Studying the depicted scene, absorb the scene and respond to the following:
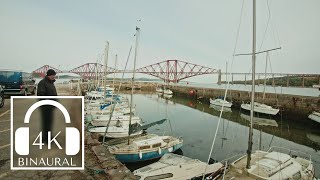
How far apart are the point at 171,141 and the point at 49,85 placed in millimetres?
10058

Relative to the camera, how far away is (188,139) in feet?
64.2

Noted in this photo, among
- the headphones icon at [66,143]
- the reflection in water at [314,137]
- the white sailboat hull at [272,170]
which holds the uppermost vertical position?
the headphones icon at [66,143]

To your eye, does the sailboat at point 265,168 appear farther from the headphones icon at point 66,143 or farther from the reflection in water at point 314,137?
the reflection in water at point 314,137

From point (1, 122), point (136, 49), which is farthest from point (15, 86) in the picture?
point (136, 49)

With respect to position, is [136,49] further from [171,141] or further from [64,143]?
[64,143]

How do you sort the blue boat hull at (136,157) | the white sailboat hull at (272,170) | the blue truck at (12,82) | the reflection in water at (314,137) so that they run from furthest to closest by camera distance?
the reflection in water at (314,137) < the blue truck at (12,82) < the blue boat hull at (136,157) < the white sailboat hull at (272,170)

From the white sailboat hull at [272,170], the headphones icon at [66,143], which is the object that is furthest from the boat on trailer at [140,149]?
the headphones icon at [66,143]

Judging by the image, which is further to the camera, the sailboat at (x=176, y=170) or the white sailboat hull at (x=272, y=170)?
the sailboat at (x=176, y=170)

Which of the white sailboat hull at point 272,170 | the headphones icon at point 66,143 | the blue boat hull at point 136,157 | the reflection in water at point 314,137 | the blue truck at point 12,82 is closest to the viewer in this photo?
the headphones icon at point 66,143

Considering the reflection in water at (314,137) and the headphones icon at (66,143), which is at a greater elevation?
the headphones icon at (66,143)

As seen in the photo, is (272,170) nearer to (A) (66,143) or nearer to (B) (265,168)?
(B) (265,168)

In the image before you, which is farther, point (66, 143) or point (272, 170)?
point (272, 170)

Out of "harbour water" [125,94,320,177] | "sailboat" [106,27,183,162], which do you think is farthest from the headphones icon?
"harbour water" [125,94,320,177]

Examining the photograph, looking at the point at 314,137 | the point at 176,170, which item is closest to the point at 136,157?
the point at 176,170
